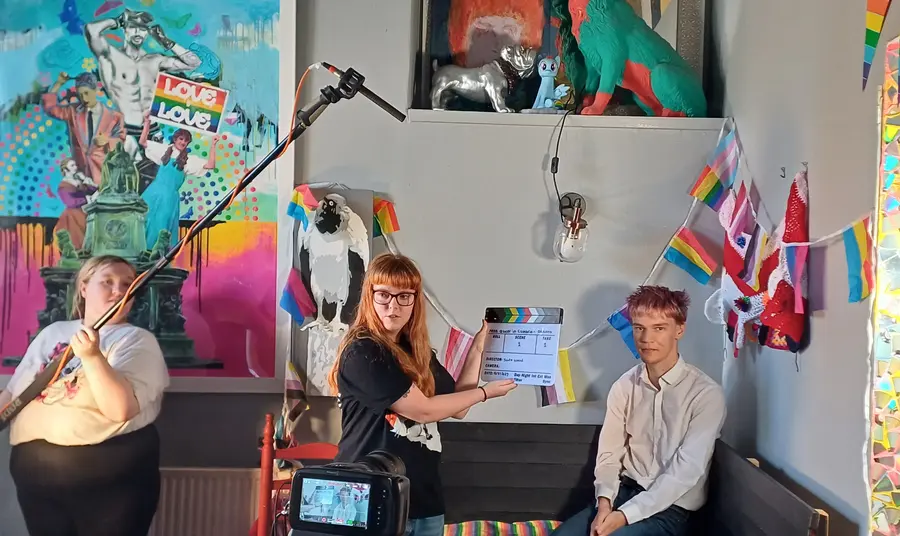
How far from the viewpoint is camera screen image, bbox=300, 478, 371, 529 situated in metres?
0.97

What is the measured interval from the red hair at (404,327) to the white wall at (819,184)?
2.48ft

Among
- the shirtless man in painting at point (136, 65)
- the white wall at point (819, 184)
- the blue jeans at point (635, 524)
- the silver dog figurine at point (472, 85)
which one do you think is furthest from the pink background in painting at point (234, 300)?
the white wall at point (819, 184)

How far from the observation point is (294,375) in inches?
74.5

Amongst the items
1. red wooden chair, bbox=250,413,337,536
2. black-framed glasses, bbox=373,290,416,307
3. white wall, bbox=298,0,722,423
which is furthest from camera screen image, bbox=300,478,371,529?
white wall, bbox=298,0,722,423

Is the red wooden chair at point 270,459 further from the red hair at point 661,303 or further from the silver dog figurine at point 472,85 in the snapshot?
the silver dog figurine at point 472,85

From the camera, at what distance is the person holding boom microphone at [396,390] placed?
1284 millimetres

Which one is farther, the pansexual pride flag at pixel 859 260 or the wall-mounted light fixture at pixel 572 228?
the wall-mounted light fixture at pixel 572 228

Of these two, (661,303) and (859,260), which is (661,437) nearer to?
(661,303)

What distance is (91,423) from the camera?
63.7 inches

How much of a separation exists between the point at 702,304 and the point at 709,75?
2.17ft

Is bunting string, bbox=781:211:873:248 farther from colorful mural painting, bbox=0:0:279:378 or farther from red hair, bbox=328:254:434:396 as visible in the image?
colorful mural painting, bbox=0:0:279:378

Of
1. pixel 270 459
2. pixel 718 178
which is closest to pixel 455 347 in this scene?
pixel 270 459

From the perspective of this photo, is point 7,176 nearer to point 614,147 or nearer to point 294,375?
point 294,375

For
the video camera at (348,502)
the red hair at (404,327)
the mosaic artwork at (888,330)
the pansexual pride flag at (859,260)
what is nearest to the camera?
the video camera at (348,502)
